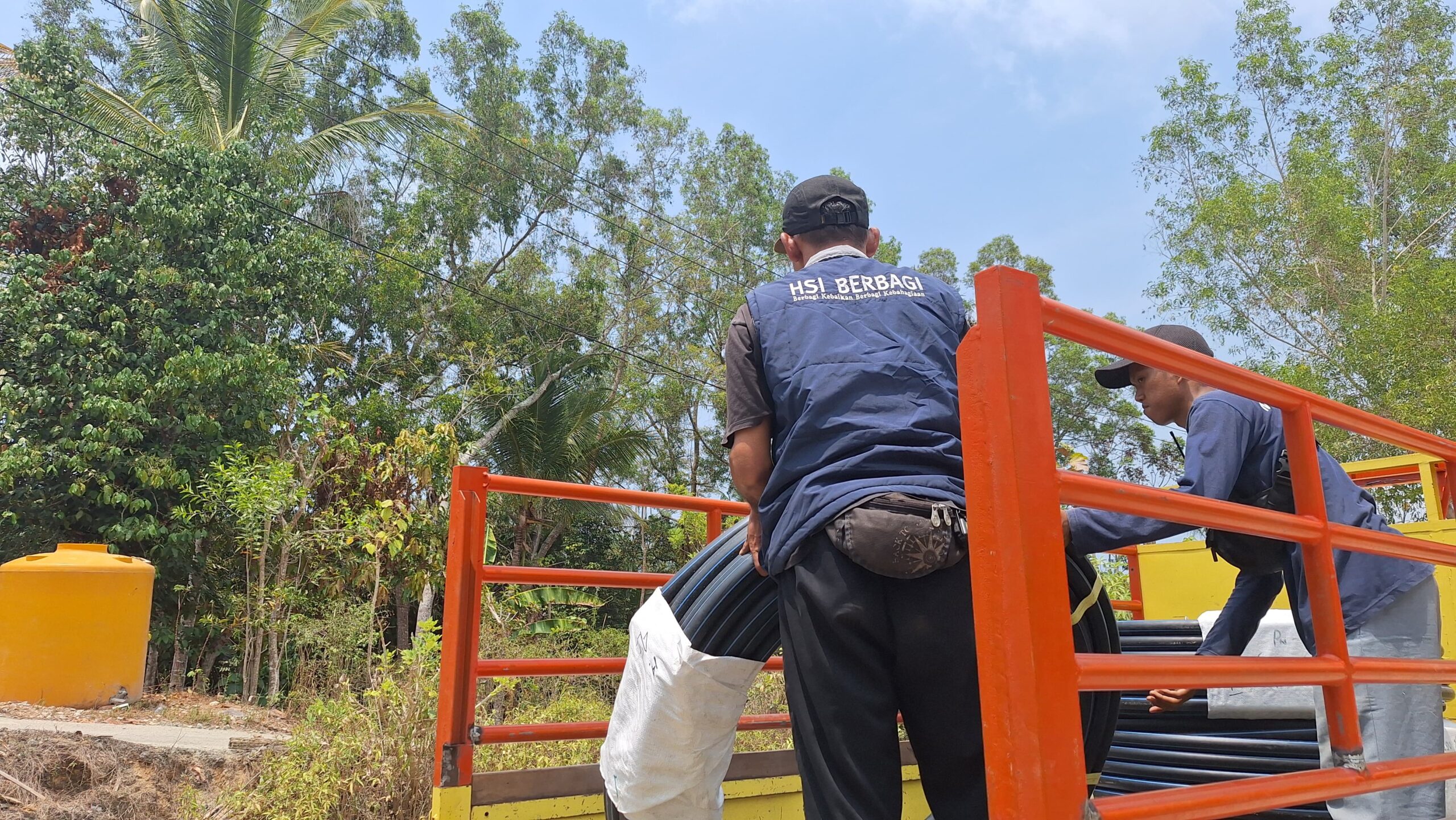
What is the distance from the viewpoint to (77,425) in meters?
11.2

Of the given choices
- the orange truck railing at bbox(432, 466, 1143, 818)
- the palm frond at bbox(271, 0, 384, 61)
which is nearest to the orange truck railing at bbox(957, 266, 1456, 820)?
the orange truck railing at bbox(432, 466, 1143, 818)

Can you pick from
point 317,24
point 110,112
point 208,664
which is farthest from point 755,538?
point 317,24

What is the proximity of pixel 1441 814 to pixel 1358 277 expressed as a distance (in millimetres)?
20537

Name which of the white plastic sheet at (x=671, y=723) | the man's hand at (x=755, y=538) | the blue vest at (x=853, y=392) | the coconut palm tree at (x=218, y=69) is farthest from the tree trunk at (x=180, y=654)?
the blue vest at (x=853, y=392)

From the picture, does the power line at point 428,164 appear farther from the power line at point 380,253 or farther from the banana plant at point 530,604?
the banana plant at point 530,604

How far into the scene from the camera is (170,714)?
8.76 m

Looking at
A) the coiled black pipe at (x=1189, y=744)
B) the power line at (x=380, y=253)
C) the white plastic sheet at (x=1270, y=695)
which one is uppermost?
the power line at (x=380, y=253)

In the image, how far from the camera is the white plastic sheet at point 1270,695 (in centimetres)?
300

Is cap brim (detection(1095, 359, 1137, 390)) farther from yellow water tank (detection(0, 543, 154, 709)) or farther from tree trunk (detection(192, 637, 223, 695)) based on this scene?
tree trunk (detection(192, 637, 223, 695))

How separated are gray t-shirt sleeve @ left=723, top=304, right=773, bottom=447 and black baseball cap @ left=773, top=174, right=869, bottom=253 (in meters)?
0.29

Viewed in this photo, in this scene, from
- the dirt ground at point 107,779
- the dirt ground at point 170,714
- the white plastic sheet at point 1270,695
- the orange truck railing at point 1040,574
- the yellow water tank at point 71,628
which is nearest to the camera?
the orange truck railing at point 1040,574

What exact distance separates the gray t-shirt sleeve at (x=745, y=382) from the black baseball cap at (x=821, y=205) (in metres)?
0.29

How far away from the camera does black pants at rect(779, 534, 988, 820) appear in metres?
1.82

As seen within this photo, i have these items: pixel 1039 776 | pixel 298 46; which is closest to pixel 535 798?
pixel 1039 776
